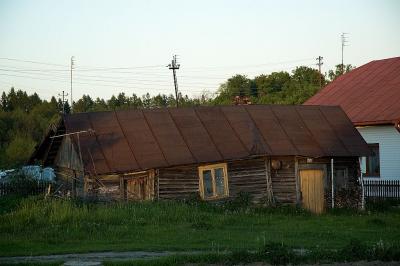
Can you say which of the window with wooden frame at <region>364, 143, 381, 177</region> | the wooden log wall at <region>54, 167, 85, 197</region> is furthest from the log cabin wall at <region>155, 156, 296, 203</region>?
the window with wooden frame at <region>364, 143, 381, 177</region>

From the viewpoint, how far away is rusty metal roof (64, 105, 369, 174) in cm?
2278

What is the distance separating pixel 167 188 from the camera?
23.0 metres

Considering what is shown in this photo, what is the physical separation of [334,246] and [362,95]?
73.9 feet

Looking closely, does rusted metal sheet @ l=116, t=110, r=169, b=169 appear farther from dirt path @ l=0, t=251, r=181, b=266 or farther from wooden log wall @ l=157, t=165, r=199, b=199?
dirt path @ l=0, t=251, r=181, b=266

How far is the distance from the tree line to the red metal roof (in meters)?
14.2

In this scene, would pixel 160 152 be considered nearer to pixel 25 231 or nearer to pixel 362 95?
pixel 25 231

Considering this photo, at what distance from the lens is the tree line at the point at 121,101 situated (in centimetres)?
5793

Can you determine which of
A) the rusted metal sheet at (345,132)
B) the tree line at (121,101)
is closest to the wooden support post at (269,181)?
the rusted metal sheet at (345,132)

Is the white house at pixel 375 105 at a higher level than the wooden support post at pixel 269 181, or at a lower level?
higher

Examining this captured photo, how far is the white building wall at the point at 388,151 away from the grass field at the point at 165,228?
858cm

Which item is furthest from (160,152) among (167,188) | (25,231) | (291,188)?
(25,231)

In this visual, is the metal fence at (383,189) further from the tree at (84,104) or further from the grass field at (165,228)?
the tree at (84,104)

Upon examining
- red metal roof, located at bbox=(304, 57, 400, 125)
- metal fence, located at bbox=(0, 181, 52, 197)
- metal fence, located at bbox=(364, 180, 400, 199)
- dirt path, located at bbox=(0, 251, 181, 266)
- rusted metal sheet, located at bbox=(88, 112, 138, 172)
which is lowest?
dirt path, located at bbox=(0, 251, 181, 266)

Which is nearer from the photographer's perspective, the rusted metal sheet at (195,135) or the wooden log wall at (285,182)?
the rusted metal sheet at (195,135)
